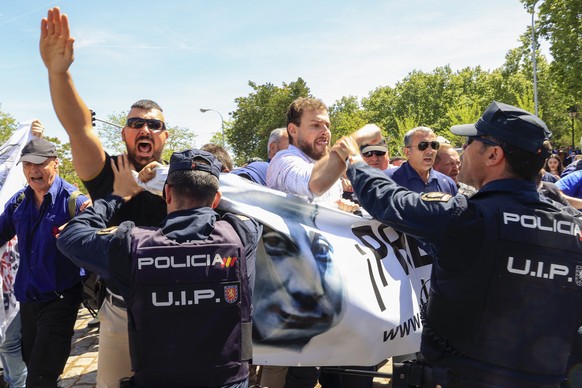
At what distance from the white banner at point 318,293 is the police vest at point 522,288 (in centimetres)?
60

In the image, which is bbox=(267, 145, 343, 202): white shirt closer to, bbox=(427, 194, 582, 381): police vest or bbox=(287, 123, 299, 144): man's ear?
bbox=(287, 123, 299, 144): man's ear

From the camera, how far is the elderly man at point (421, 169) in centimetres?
430

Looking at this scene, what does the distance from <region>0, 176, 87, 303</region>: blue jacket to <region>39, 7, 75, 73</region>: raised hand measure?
5.37ft

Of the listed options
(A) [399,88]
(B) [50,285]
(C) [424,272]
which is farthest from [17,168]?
(A) [399,88]

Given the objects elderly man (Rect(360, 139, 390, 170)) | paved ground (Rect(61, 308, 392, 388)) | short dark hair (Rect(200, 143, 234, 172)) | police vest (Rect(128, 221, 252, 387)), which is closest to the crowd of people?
police vest (Rect(128, 221, 252, 387))

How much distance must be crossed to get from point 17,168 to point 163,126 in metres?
2.32

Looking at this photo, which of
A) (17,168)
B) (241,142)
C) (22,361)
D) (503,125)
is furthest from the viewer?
(241,142)

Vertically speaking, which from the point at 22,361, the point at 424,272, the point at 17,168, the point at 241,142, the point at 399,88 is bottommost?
the point at 22,361

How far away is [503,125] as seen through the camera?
2199 mm

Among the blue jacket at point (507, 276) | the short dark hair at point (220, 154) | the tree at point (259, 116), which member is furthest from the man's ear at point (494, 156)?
the tree at point (259, 116)

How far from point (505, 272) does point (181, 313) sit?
1386mm

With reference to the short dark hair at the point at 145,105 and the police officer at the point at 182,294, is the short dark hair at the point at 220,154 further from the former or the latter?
the police officer at the point at 182,294

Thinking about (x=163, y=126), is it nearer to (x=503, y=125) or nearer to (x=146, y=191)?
(x=146, y=191)

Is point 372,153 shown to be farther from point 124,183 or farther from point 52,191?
point 124,183
